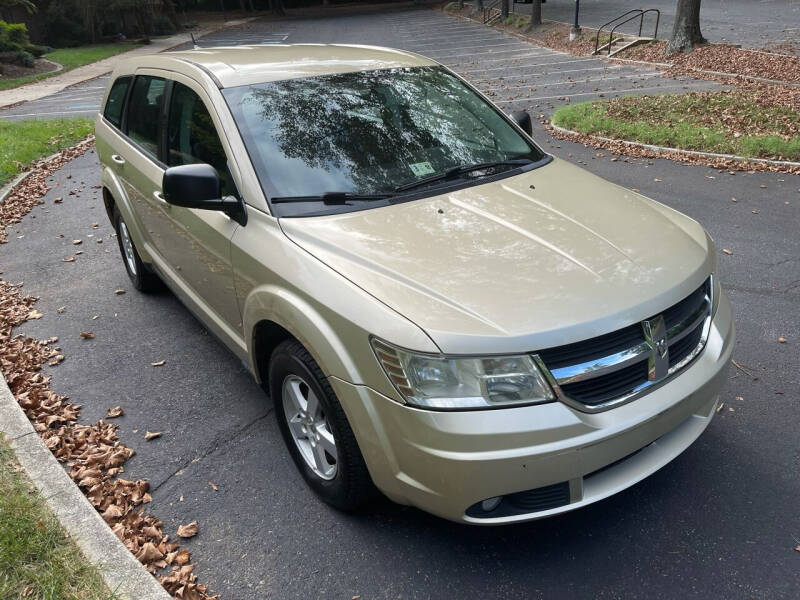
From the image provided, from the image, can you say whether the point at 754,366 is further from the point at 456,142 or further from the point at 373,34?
the point at 373,34

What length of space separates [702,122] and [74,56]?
2813cm

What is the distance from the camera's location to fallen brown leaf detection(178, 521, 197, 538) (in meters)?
3.08

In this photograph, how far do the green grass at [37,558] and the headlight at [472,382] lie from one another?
4.90ft

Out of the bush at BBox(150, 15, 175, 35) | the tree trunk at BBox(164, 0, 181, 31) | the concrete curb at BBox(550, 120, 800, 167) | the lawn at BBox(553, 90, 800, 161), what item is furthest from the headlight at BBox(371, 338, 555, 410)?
the tree trunk at BBox(164, 0, 181, 31)

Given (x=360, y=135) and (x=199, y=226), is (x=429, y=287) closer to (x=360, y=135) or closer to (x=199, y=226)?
(x=360, y=135)

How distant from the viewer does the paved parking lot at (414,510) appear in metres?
2.72

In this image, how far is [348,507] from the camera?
9.86ft

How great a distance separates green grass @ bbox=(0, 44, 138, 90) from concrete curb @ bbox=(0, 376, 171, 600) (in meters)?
22.5

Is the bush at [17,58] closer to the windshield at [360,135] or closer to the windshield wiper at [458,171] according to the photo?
the windshield at [360,135]

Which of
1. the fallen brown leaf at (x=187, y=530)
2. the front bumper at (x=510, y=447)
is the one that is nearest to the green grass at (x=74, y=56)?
the fallen brown leaf at (x=187, y=530)

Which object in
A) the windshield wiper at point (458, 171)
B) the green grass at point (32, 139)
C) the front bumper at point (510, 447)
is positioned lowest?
the green grass at point (32, 139)

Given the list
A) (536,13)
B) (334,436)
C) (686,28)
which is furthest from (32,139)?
(536,13)

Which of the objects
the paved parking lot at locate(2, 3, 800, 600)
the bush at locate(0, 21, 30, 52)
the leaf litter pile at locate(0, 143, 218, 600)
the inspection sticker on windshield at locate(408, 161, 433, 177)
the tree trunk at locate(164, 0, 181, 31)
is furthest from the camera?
the tree trunk at locate(164, 0, 181, 31)

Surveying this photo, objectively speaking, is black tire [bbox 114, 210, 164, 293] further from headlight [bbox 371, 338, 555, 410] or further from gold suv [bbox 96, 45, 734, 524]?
headlight [bbox 371, 338, 555, 410]
